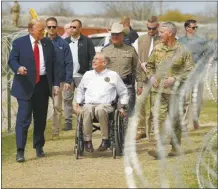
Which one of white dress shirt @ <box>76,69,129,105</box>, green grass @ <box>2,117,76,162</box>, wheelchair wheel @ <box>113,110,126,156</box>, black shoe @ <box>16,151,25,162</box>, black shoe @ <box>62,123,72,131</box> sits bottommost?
black shoe @ <box>62,123,72,131</box>

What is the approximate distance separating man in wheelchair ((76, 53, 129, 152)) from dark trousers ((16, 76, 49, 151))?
A: 1.58ft

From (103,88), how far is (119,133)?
63cm

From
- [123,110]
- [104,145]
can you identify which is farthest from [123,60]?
[104,145]

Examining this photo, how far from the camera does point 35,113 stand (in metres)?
9.65

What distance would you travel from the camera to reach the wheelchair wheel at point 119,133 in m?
9.56

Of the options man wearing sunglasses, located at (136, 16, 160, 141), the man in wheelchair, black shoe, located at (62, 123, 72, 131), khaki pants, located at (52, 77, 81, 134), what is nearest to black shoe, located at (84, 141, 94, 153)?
the man in wheelchair

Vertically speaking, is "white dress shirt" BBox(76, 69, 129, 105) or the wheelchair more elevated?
"white dress shirt" BBox(76, 69, 129, 105)

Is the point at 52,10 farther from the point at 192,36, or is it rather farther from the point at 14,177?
the point at 14,177

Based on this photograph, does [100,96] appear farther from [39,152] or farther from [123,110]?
[39,152]

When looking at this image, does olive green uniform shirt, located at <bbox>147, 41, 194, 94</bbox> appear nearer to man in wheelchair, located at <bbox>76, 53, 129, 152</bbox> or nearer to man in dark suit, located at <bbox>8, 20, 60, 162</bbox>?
man in wheelchair, located at <bbox>76, 53, 129, 152</bbox>

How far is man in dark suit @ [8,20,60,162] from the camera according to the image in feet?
30.6

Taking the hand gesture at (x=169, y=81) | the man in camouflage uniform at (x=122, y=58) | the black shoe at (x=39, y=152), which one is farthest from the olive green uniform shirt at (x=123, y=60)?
the black shoe at (x=39, y=152)

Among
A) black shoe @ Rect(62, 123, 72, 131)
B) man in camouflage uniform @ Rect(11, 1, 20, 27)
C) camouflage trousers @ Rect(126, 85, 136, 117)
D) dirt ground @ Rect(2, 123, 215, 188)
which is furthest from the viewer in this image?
man in camouflage uniform @ Rect(11, 1, 20, 27)

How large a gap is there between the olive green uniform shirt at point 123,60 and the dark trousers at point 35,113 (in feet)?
4.18
